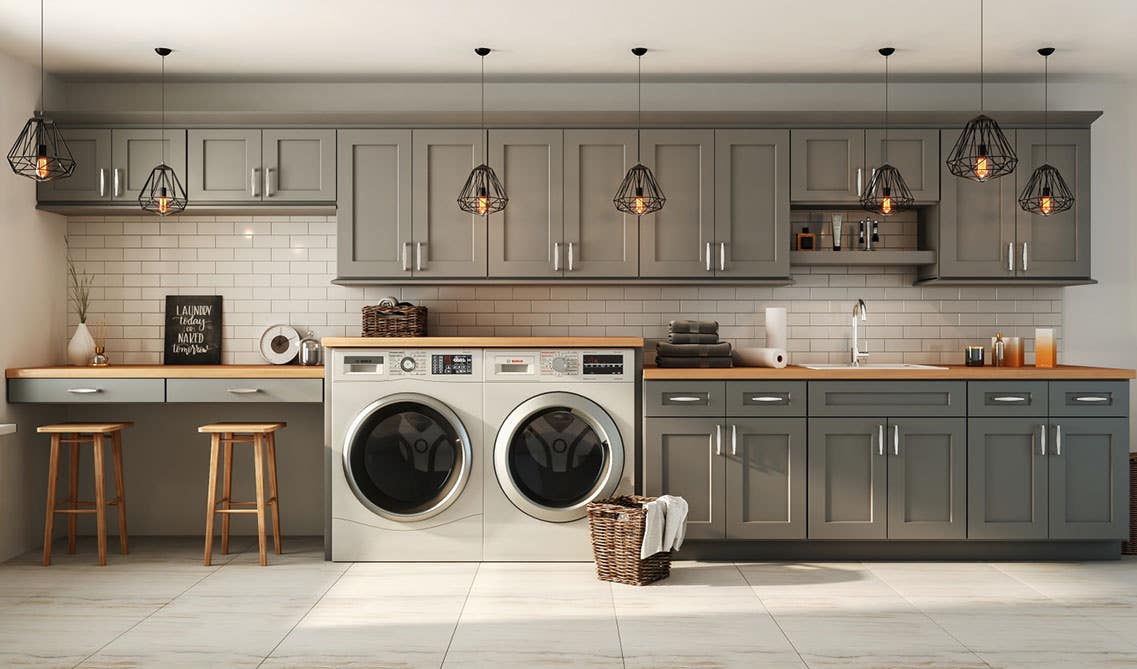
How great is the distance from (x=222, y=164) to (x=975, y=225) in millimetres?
3979

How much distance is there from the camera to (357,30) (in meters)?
4.29

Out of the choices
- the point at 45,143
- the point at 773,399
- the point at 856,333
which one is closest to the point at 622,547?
the point at 773,399

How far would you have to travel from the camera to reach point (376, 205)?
479 cm

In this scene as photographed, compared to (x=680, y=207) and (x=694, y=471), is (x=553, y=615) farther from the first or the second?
(x=680, y=207)

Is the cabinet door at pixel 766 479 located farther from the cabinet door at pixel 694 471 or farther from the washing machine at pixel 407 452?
the washing machine at pixel 407 452

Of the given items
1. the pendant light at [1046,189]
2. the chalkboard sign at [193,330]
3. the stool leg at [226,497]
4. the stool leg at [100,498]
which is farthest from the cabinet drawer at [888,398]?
the stool leg at [100,498]

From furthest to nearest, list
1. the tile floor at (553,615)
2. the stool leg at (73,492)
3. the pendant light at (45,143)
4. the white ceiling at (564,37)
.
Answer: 1. the stool leg at (73,492)
2. the pendant light at (45,143)
3. the white ceiling at (564,37)
4. the tile floor at (553,615)

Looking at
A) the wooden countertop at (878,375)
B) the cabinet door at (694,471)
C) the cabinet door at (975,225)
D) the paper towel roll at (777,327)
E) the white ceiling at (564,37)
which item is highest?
the white ceiling at (564,37)

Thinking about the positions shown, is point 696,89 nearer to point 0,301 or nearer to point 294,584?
point 294,584

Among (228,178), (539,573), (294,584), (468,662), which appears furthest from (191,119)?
(468,662)

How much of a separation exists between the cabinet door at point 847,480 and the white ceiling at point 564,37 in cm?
187

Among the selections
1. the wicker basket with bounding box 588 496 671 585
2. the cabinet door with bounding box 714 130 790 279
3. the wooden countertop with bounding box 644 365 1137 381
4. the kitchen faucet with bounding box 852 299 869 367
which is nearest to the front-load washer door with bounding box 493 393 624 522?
the wicker basket with bounding box 588 496 671 585

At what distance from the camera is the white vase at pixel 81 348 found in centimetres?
494

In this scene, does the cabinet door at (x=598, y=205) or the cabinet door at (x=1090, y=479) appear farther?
the cabinet door at (x=598, y=205)
